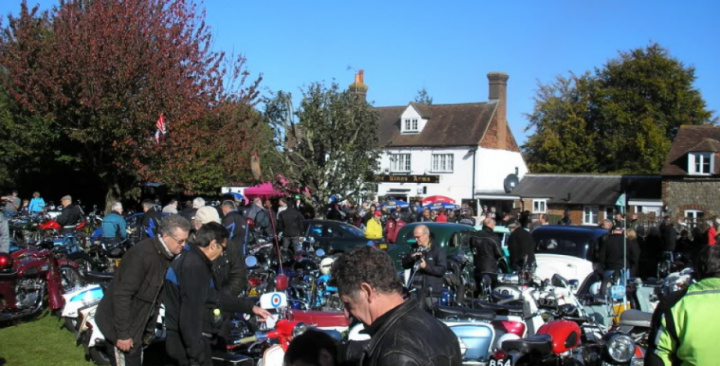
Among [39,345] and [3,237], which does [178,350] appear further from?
[3,237]

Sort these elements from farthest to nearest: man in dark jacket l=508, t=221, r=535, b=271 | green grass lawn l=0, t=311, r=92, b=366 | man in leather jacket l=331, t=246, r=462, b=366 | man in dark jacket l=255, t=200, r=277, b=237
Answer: man in dark jacket l=255, t=200, r=277, b=237
man in dark jacket l=508, t=221, r=535, b=271
green grass lawn l=0, t=311, r=92, b=366
man in leather jacket l=331, t=246, r=462, b=366

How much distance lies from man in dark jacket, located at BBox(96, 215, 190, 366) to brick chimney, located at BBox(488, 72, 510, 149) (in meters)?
47.0

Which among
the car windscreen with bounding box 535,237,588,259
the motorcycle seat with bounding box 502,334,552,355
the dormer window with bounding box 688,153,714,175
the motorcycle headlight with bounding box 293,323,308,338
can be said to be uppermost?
the dormer window with bounding box 688,153,714,175

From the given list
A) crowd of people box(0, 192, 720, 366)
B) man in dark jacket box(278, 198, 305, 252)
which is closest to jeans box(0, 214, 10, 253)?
crowd of people box(0, 192, 720, 366)

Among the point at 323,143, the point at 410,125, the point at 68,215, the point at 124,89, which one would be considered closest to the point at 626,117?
the point at 410,125

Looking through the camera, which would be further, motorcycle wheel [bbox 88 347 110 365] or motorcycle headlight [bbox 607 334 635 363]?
motorcycle wheel [bbox 88 347 110 365]

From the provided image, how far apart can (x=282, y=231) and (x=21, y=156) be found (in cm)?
1814

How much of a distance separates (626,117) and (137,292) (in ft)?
179

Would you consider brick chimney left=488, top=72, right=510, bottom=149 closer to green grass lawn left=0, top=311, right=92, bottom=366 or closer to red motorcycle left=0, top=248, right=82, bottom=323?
red motorcycle left=0, top=248, right=82, bottom=323

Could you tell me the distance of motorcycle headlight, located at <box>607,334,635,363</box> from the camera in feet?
19.6

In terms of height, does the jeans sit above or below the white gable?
below

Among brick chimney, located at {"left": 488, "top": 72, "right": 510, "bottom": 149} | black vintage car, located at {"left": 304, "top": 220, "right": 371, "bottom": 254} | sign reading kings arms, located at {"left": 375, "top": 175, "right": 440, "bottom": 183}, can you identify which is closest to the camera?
black vintage car, located at {"left": 304, "top": 220, "right": 371, "bottom": 254}

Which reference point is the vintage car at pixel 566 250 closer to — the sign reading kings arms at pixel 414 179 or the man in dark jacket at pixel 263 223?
the man in dark jacket at pixel 263 223

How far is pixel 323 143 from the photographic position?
28219 mm
